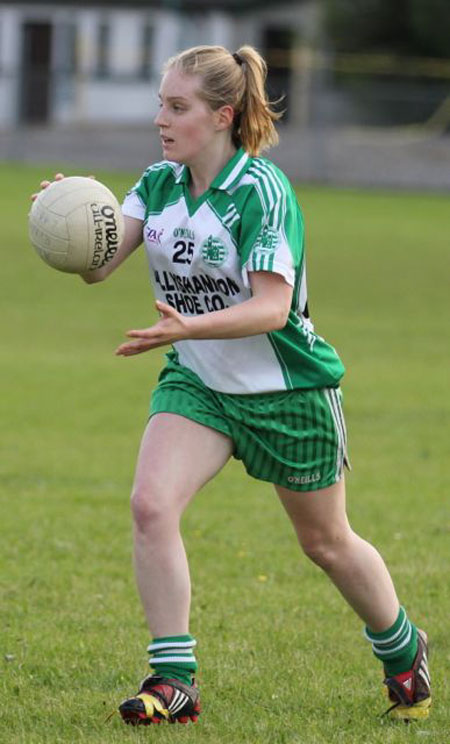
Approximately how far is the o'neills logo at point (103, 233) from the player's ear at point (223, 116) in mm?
456

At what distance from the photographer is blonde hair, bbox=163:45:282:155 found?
5160 millimetres

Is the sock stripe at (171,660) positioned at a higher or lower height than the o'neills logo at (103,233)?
lower

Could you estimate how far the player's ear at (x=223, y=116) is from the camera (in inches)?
204

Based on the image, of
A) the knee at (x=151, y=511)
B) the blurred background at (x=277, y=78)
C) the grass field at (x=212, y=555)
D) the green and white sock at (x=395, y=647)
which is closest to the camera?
the knee at (x=151, y=511)

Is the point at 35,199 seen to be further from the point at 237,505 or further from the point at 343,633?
the point at 237,505

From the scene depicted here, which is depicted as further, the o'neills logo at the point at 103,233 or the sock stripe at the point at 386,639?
the sock stripe at the point at 386,639

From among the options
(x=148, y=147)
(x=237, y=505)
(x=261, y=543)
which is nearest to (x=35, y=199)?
(x=261, y=543)

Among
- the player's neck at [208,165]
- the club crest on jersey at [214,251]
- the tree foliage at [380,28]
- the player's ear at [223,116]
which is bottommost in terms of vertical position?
the tree foliage at [380,28]

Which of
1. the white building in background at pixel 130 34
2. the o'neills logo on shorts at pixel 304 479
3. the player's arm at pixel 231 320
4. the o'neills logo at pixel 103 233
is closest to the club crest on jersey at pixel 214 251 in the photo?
the player's arm at pixel 231 320

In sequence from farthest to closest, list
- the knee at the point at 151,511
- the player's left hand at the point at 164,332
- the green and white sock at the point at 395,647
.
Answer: the green and white sock at the point at 395,647
the knee at the point at 151,511
the player's left hand at the point at 164,332

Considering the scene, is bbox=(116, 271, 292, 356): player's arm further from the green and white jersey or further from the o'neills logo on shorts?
the o'neills logo on shorts

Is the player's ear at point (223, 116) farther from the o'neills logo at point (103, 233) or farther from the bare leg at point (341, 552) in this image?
the bare leg at point (341, 552)

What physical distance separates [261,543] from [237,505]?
3.58 ft

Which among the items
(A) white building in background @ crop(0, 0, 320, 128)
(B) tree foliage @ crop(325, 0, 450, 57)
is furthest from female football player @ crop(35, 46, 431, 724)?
(A) white building in background @ crop(0, 0, 320, 128)
